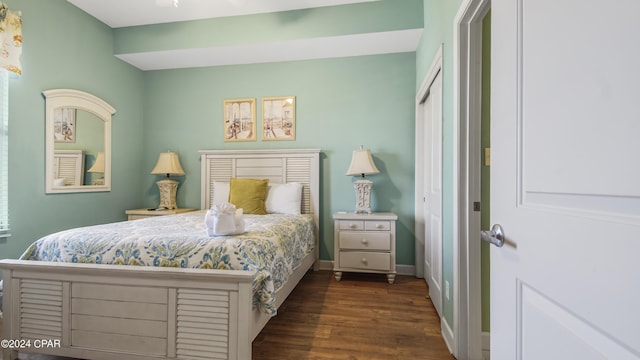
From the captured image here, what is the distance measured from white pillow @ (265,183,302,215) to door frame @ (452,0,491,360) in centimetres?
187

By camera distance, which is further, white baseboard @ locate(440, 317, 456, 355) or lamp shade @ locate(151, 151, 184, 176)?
lamp shade @ locate(151, 151, 184, 176)

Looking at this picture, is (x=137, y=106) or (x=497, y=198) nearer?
(x=497, y=198)

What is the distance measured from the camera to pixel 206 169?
347 centimetres

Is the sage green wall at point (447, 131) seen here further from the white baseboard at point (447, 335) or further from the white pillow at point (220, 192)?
the white pillow at point (220, 192)

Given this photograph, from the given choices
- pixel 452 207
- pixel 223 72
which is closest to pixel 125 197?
pixel 223 72

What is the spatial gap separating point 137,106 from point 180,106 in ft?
1.91

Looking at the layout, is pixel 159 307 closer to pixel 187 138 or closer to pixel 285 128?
pixel 285 128

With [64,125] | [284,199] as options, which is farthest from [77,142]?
[284,199]

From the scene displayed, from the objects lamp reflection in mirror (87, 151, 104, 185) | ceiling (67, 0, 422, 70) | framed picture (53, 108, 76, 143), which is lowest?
lamp reflection in mirror (87, 151, 104, 185)

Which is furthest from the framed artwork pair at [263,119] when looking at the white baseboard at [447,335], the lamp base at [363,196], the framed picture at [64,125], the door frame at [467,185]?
the white baseboard at [447,335]

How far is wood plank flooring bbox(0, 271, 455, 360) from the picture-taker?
1.65m

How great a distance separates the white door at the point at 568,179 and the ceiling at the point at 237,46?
7.66 feet

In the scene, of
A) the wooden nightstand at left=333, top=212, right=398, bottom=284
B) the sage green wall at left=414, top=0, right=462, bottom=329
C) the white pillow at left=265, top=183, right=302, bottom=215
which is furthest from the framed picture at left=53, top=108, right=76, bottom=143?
the sage green wall at left=414, top=0, right=462, bottom=329

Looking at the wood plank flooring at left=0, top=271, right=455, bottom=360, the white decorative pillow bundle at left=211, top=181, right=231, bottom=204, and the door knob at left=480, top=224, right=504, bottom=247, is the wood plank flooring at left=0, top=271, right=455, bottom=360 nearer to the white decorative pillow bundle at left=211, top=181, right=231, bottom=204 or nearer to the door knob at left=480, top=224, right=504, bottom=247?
the door knob at left=480, top=224, right=504, bottom=247
